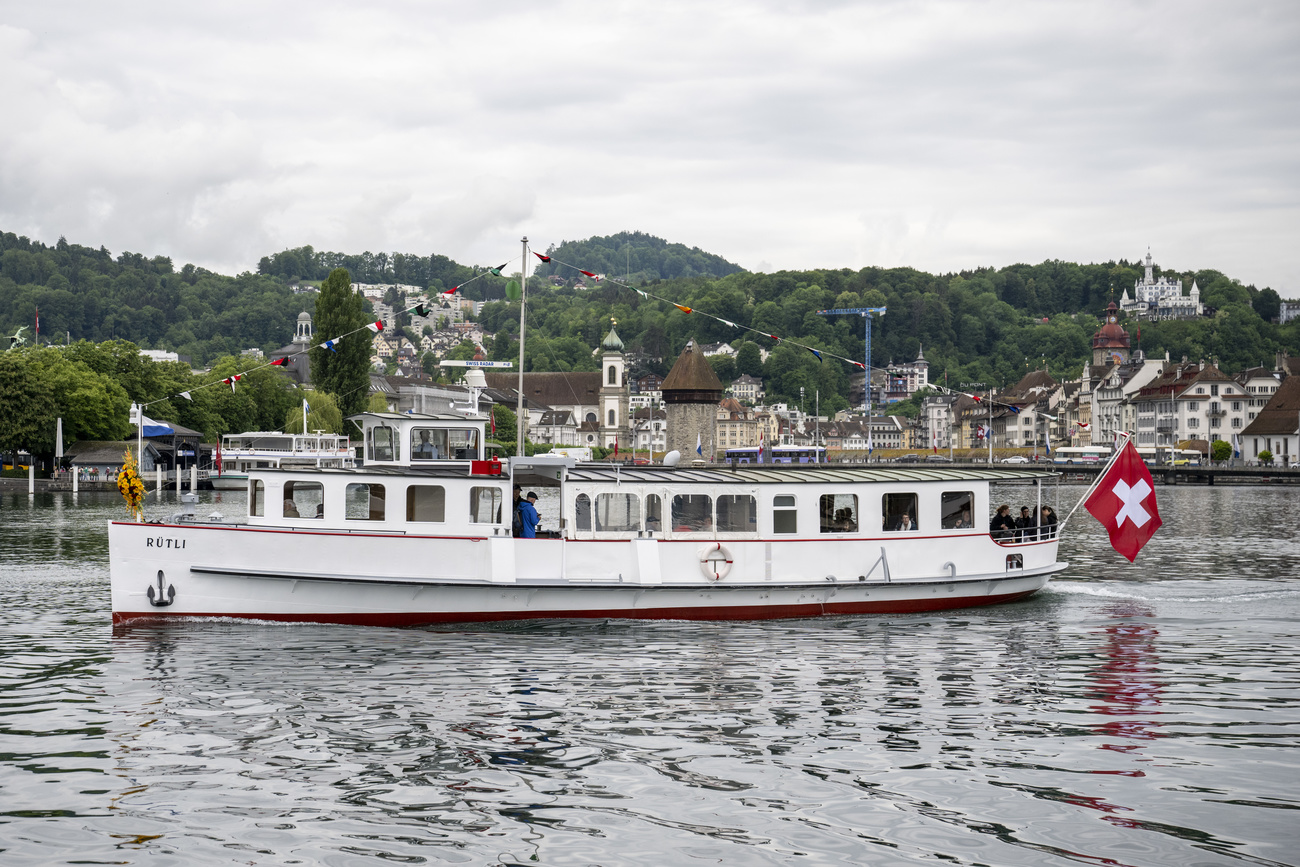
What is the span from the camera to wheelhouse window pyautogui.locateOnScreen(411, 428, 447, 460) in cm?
2509

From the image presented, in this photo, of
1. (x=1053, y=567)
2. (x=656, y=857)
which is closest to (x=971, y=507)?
(x=1053, y=567)

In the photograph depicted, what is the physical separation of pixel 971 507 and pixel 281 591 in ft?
45.8

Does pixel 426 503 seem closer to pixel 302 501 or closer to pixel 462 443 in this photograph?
pixel 302 501

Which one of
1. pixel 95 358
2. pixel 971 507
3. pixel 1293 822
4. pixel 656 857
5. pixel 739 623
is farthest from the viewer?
pixel 95 358

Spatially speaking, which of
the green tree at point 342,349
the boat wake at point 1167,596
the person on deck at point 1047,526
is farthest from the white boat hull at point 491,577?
the green tree at point 342,349

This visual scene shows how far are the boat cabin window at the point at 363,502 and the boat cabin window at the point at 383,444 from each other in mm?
1641

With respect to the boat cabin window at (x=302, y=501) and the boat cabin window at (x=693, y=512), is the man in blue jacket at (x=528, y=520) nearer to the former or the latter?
the boat cabin window at (x=693, y=512)

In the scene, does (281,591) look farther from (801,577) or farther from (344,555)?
(801,577)

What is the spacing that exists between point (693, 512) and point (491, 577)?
14.2 ft

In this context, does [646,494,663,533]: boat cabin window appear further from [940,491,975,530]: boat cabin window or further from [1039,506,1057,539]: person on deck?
[1039,506,1057,539]: person on deck

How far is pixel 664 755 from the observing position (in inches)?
548

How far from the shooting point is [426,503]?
2339cm

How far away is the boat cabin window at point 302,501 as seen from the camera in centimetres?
2314

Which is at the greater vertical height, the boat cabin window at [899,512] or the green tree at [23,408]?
the green tree at [23,408]
